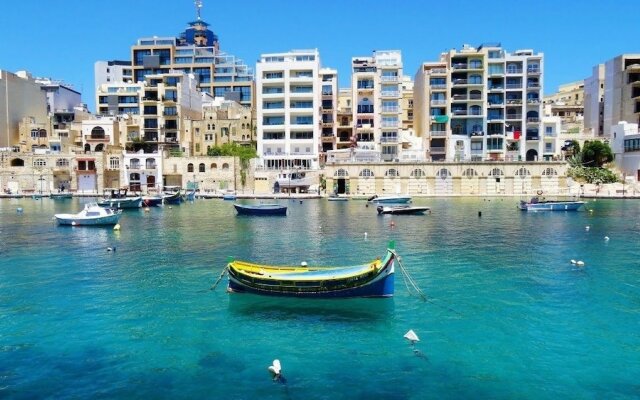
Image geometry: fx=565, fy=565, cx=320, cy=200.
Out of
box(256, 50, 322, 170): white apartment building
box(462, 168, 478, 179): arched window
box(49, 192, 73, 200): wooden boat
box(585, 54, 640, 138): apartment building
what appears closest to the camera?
box(49, 192, 73, 200): wooden boat

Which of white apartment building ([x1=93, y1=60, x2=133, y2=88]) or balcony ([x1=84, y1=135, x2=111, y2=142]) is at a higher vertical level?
white apartment building ([x1=93, y1=60, x2=133, y2=88])

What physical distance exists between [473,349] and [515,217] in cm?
4373

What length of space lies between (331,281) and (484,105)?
79.8 m

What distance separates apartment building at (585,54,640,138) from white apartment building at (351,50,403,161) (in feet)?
131

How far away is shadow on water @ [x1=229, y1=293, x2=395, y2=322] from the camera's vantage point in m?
23.6

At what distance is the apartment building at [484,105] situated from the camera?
319ft

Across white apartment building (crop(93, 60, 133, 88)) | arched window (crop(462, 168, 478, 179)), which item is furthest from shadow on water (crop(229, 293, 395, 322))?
white apartment building (crop(93, 60, 133, 88))

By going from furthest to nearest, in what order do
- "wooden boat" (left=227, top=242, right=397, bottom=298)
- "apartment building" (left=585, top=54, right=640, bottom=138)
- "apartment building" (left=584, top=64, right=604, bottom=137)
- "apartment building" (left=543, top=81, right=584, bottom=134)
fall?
1. "apartment building" (left=543, top=81, right=584, bottom=134)
2. "apartment building" (left=584, top=64, right=604, bottom=137)
3. "apartment building" (left=585, top=54, right=640, bottom=138)
4. "wooden boat" (left=227, top=242, right=397, bottom=298)

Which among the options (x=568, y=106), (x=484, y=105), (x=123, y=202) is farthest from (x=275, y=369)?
(x=568, y=106)

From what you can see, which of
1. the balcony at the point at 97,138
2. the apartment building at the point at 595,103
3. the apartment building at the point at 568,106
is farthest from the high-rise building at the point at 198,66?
the apartment building at the point at 595,103

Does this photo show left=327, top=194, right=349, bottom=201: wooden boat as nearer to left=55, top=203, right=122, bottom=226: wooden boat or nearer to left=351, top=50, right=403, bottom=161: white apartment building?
left=351, top=50, right=403, bottom=161: white apartment building

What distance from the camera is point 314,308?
24.5 metres

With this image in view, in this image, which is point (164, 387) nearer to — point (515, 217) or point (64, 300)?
point (64, 300)

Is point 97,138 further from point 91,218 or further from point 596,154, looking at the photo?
point 596,154
